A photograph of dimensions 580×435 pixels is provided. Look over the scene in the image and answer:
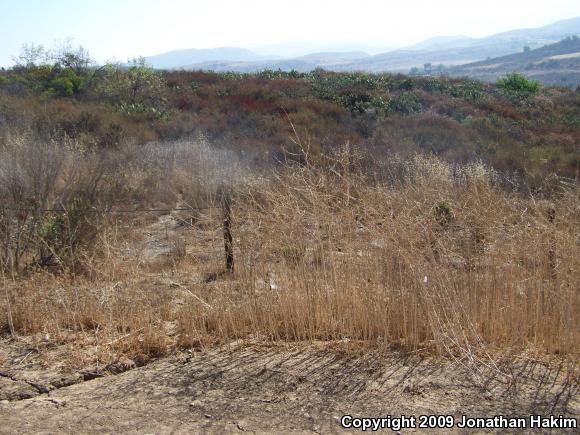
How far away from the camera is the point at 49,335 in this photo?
4.54m

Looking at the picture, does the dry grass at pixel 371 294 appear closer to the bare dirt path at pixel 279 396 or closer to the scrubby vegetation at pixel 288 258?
the scrubby vegetation at pixel 288 258

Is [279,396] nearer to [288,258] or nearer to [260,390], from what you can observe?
[260,390]

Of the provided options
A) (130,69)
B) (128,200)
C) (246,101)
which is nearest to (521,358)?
(128,200)

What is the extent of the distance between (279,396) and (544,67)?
11294cm

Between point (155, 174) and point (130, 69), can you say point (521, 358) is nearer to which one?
point (155, 174)

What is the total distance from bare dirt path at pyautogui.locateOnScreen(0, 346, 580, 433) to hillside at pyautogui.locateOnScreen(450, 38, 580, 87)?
42322 mm

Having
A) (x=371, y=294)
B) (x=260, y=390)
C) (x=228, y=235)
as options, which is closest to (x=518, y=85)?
(x=228, y=235)

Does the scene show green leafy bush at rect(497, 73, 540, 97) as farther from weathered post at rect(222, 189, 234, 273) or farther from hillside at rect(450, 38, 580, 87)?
weathered post at rect(222, 189, 234, 273)

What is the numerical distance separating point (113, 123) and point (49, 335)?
13.0m

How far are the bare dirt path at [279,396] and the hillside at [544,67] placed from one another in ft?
139

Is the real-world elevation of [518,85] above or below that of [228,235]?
above

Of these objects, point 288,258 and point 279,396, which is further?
point 288,258

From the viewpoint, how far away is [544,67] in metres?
Answer: 104

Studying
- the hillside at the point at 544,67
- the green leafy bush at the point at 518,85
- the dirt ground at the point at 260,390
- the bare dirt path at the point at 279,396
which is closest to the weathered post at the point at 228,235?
the dirt ground at the point at 260,390
